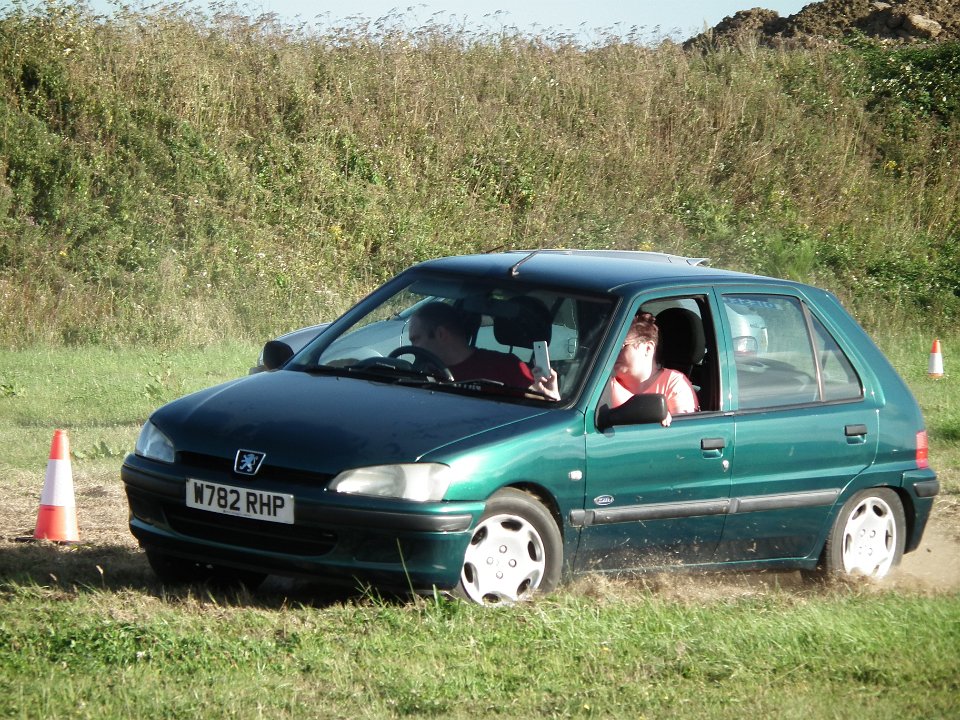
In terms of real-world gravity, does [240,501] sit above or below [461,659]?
above

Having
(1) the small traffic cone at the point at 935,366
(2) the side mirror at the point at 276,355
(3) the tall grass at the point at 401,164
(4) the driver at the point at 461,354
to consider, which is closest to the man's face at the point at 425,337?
(4) the driver at the point at 461,354

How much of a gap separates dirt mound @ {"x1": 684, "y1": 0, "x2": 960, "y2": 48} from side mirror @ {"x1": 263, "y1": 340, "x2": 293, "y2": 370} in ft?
72.9

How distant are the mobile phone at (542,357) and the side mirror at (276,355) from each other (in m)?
1.33

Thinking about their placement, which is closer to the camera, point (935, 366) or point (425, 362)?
point (425, 362)

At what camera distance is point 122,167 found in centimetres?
1912

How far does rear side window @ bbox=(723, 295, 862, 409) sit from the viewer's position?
7027mm

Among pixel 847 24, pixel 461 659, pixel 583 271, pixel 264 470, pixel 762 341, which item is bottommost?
pixel 461 659

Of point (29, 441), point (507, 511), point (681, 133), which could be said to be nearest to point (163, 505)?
point (507, 511)

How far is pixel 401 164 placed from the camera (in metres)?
21.3

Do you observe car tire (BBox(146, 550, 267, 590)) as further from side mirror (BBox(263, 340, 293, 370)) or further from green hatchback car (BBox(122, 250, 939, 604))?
side mirror (BBox(263, 340, 293, 370))

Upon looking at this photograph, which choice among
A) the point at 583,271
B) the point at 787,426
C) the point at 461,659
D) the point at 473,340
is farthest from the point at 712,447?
the point at 461,659

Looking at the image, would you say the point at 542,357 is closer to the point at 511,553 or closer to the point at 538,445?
the point at 538,445

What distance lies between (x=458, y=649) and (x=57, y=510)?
3.15m

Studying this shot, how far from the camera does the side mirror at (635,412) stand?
6.22m
